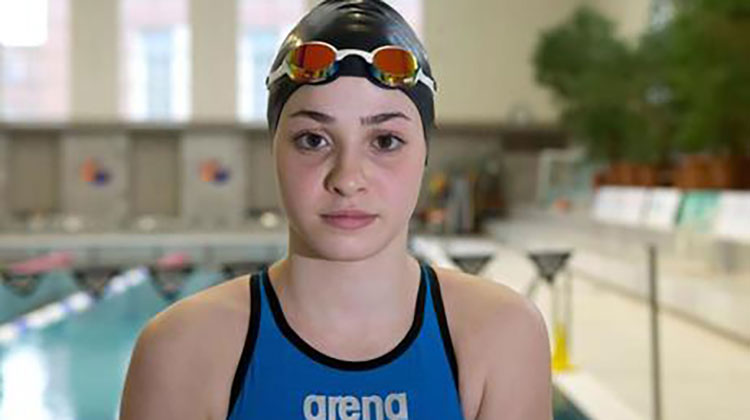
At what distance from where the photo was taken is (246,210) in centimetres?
1850

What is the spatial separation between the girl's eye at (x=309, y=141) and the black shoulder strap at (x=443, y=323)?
0.30 metres

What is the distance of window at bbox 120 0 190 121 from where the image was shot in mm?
18578

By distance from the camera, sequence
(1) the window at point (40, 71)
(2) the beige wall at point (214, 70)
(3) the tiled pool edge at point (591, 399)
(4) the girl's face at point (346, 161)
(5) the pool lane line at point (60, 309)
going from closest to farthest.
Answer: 1. (4) the girl's face at point (346, 161)
2. (3) the tiled pool edge at point (591, 399)
3. (5) the pool lane line at point (60, 309)
4. (1) the window at point (40, 71)
5. (2) the beige wall at point (214, 70)

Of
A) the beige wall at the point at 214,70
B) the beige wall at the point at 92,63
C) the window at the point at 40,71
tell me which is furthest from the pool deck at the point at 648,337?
the window at the point at 40,71

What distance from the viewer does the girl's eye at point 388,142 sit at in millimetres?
1141

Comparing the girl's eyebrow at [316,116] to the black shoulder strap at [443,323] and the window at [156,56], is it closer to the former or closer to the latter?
the black shoulder strap at [443,323]

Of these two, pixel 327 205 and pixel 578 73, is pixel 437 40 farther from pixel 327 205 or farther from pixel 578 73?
pixel 578 73

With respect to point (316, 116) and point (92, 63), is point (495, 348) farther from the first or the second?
point (92, 63)

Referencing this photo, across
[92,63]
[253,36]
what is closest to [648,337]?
[253,36]

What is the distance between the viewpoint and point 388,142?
1146 millimetres

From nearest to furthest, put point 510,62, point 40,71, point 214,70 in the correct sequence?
1. point 214,70
2. point 40,71
3. point 510,62

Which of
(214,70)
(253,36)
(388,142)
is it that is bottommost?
(388,142)

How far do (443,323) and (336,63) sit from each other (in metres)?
0.41

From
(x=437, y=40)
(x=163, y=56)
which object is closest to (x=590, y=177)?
(x=163, y=56)
